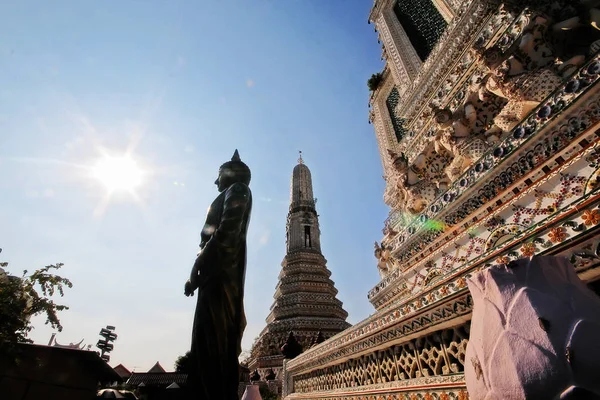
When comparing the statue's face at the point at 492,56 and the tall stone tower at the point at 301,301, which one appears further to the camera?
the tall stone tower at the point at 301,301

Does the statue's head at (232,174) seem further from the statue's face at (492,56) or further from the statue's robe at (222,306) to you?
the statue's face at (492,56)

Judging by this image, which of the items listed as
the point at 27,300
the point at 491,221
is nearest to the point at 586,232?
the point at 491,221

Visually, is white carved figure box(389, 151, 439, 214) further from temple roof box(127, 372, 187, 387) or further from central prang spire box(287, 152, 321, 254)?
temple roof box(127, 372, 187, 387)

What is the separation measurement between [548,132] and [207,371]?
10.9ft

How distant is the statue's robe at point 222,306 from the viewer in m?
2.65

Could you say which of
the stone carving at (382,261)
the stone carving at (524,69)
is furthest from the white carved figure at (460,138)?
the stone carving at (382,261)

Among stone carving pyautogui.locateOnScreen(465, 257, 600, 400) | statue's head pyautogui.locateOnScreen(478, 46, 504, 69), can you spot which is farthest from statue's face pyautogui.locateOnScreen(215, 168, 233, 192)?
statue's head pyautogui.locateOnScreen(478, 46, 504, 69)

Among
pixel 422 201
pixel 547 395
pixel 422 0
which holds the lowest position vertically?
pixel 547 395

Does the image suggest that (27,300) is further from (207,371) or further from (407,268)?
(407,268)

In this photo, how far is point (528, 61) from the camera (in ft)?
11.5

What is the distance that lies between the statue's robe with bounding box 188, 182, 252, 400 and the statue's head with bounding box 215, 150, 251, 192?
1.37 ft

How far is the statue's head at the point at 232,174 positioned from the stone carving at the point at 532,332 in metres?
2.99

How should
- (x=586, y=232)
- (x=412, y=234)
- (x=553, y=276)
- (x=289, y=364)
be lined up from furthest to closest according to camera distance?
(x=289, y=364) < (x=412, y=234) < (x=586, y=232) < (x=553, y=276)

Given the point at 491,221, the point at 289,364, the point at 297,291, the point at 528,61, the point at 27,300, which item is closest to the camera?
the point at 491,221
